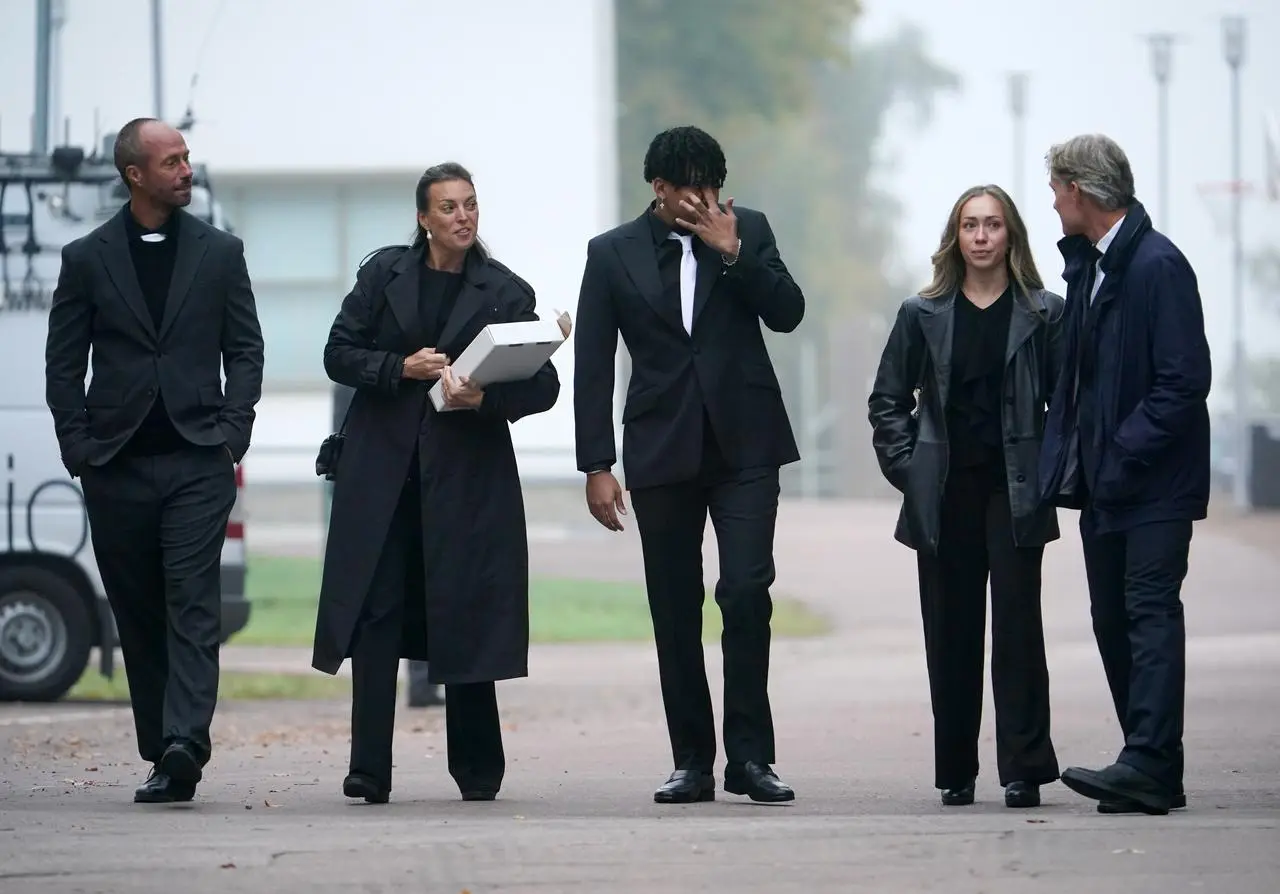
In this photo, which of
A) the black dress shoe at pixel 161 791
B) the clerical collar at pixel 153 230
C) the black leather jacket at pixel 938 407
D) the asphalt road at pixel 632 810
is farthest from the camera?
the clerical collar at pixel 153 230

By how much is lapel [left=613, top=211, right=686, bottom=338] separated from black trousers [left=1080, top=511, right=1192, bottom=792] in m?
1.55

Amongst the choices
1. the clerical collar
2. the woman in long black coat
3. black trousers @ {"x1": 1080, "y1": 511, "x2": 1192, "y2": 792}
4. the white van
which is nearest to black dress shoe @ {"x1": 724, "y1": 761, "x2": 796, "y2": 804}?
the woman in long black coat

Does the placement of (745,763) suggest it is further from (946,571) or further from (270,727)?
(270,727)

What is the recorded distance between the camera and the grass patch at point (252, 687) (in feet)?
48.0

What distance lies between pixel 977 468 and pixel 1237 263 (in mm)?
31900

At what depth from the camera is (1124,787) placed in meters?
7.57

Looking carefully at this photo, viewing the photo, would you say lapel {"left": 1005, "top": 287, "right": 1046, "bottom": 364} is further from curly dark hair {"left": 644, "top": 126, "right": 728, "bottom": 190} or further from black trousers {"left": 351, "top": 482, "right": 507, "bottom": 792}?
black trousers {"left": 351, "top": 482, "right": 507, "bottom": 792}

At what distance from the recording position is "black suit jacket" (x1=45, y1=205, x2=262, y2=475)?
8.33 meters

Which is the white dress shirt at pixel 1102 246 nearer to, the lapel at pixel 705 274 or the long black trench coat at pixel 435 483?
the lapel at pixel 705 274

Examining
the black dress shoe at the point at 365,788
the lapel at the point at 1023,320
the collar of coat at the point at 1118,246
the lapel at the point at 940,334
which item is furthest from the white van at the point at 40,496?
the collar of coat at the point at 1118,246

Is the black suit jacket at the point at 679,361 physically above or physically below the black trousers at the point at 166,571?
above

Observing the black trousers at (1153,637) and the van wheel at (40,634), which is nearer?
the black trousers at (1153,637)

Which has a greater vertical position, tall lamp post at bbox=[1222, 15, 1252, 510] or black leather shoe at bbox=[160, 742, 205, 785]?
tall lamp post at bbox=[1222, 15, 1252, 510]

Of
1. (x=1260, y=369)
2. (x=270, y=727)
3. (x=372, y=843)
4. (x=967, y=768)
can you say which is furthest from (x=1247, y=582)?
(x=1260, y=369)
